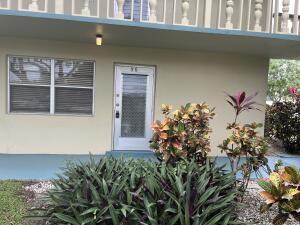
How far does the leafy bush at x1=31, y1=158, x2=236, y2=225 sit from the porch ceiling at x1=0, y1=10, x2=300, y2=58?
3005mm

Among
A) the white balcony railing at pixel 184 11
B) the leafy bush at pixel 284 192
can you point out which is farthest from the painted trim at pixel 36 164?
the leafy bush at pixel 284 192

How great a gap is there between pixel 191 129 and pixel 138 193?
163 cm

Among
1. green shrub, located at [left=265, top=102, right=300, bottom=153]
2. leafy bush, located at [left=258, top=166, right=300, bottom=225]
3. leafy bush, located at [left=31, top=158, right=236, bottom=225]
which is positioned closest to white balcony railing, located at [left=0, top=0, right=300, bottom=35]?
green shrub, located at [left=265, top=102, right=300, bottom=153]

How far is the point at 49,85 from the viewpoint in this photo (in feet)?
25.6

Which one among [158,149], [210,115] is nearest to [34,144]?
[158,149]

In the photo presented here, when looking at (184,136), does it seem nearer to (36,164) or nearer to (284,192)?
(284,192)

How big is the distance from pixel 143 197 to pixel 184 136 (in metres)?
1.44

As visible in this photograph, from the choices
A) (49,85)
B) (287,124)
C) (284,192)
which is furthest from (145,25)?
(287,124)

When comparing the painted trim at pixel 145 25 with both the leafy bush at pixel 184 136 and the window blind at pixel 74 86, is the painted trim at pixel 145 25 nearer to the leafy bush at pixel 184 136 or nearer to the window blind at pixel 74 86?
the leafy bush at pixel 184 136

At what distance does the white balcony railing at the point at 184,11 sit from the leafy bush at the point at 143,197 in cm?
335

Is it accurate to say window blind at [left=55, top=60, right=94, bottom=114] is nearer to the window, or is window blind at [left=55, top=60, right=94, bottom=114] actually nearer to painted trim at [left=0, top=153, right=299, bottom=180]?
the window

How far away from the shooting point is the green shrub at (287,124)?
30.4ft

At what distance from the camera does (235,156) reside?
471 cm

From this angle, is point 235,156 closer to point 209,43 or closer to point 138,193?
point 138,193
